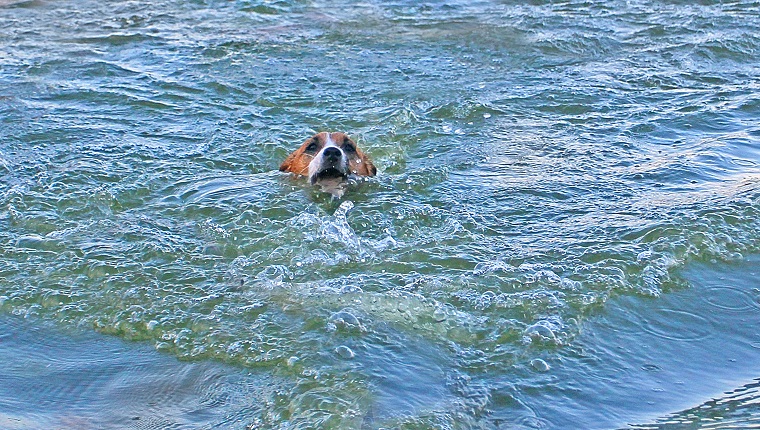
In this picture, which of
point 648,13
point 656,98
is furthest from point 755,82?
point 648,13

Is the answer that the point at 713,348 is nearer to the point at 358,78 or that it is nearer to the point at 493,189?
the point at 493,189

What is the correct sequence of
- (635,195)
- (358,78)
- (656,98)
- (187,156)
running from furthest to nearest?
(358,78) → (656,98) → (187,156) → (635,195)

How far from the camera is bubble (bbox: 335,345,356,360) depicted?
434 centimetres

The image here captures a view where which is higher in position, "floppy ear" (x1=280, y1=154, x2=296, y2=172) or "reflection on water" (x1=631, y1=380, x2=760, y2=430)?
"reflection on water" (x1=631, y1=380, x2=760, y2=430)

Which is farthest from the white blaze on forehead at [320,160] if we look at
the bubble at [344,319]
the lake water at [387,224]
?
the bubble at [344,319]

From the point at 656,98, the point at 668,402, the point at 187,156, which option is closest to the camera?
the point at 668,402

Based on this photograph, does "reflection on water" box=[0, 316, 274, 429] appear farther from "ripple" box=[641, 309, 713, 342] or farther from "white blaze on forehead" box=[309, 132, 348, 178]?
"white blaze on forehead" box=[309, 132, 348, 178]

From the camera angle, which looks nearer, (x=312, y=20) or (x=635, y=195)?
(x=635, y=195)

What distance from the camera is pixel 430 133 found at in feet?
25.2

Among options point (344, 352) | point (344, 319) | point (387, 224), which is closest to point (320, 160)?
point (387, 224)

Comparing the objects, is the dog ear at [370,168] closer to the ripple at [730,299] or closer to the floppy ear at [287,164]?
the floppy ear at [287,164]

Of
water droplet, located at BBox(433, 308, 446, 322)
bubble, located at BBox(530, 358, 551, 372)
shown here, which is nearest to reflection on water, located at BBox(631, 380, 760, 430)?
bubble, located at BBox(530, 358, 551, 372)

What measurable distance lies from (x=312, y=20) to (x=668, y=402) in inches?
285

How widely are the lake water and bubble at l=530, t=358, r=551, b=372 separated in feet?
0.18
